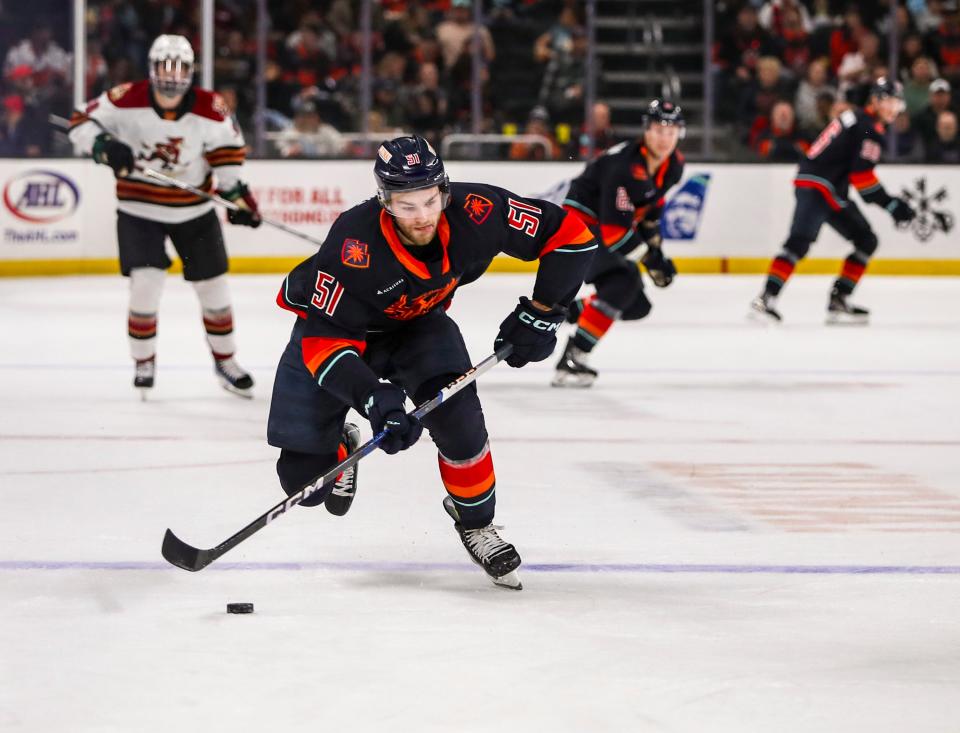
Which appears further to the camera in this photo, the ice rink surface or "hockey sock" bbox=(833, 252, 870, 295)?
"hockey sock" bbox=(833, 252, 870, 295)

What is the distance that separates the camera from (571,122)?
12195 mm

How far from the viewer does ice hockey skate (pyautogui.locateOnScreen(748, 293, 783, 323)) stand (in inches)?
356

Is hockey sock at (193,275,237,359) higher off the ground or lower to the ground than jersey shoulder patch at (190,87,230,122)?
lower

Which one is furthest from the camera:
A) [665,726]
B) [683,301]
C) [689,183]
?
[689,183]

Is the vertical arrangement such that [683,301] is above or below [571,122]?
below

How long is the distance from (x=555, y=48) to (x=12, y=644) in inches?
392

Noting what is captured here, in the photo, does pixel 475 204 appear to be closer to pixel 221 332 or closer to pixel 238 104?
pixel 221 332

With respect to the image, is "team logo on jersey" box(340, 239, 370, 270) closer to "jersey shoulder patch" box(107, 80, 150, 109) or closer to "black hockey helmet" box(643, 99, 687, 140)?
"jersey shoulder patch" box(107, 80, 150, 109)

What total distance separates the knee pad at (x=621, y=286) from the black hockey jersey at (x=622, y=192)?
0.10m

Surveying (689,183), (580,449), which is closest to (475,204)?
(580,449)

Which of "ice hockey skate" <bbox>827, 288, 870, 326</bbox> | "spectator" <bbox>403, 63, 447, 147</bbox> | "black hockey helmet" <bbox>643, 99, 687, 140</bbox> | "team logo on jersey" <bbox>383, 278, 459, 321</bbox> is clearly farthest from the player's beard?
"spectator" <bbox>403, 63, 447, 147</bbox>

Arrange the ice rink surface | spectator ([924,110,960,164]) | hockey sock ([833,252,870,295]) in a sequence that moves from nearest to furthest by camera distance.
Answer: the ice rink surface
hockey sock ([833,252,870,295])
spectator ([924,110,960,164])

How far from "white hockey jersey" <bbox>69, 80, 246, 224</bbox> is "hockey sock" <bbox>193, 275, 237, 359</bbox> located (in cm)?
28

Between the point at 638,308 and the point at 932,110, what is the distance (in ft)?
19.5
